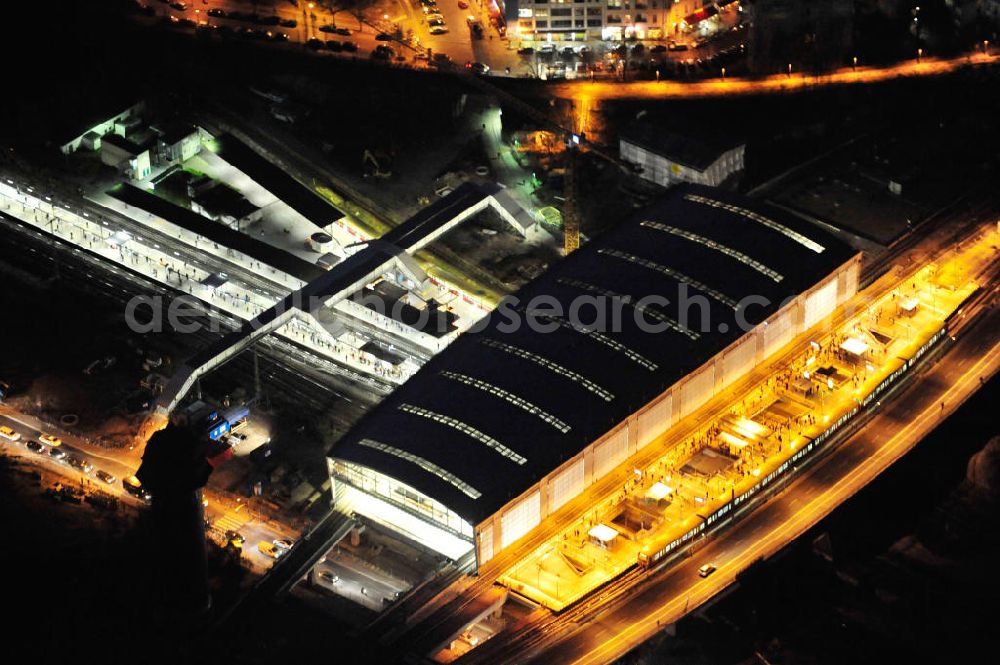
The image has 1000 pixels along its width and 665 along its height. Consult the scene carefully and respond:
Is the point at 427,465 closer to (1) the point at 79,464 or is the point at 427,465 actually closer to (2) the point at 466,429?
(2) the point at 466,429

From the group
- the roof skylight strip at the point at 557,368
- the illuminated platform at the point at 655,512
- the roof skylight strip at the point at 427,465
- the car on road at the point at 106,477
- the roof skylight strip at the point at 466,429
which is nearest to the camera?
the roof skylight strip at the point at 427,465

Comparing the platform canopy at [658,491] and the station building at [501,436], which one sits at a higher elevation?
the station building at [501,436]

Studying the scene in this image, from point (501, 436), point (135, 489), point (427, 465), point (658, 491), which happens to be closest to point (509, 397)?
point (501, 436)

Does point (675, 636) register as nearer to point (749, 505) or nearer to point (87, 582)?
point (749, 505)

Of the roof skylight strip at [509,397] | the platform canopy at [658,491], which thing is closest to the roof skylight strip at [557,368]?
the roof skylight strip at [509,397]

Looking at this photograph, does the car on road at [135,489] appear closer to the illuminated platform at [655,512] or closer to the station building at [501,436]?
the station building at [501,436]
